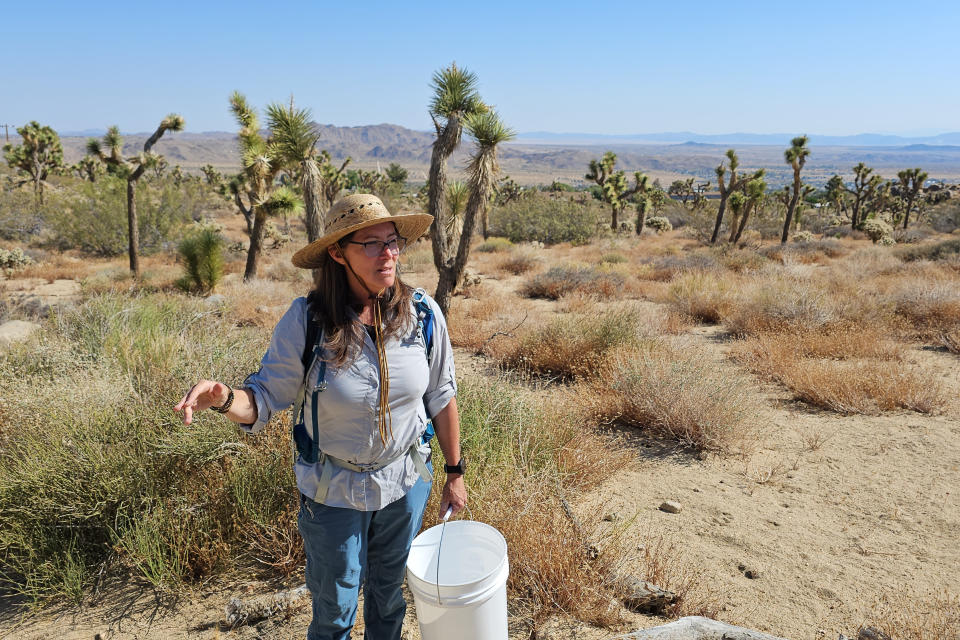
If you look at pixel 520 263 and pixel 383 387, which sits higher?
pixel 383 387

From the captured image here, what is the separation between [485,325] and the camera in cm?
921

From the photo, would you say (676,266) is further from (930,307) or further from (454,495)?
(454,495)

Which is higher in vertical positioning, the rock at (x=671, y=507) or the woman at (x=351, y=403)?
the woman at (x=351, y=403)

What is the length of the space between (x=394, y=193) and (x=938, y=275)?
28625mm

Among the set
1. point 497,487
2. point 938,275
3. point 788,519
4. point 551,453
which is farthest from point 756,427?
point 938,275

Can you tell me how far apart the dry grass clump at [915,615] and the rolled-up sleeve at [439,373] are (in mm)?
2351

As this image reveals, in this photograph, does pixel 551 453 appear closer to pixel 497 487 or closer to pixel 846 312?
pixel 497 487

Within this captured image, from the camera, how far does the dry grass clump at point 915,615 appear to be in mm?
2576

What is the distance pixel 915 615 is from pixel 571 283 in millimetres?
10174

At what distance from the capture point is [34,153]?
27766 mm

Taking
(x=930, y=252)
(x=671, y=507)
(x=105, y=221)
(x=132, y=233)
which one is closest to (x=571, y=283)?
(x=671, y=507)

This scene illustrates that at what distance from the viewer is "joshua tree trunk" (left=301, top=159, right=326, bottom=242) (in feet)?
36.8

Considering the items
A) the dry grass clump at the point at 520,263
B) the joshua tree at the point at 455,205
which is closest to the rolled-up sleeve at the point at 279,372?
the joshua tree at the point at 455,205

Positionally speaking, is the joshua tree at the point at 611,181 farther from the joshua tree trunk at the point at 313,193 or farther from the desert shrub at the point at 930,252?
the joshua tree trunk at the point at 313,193
